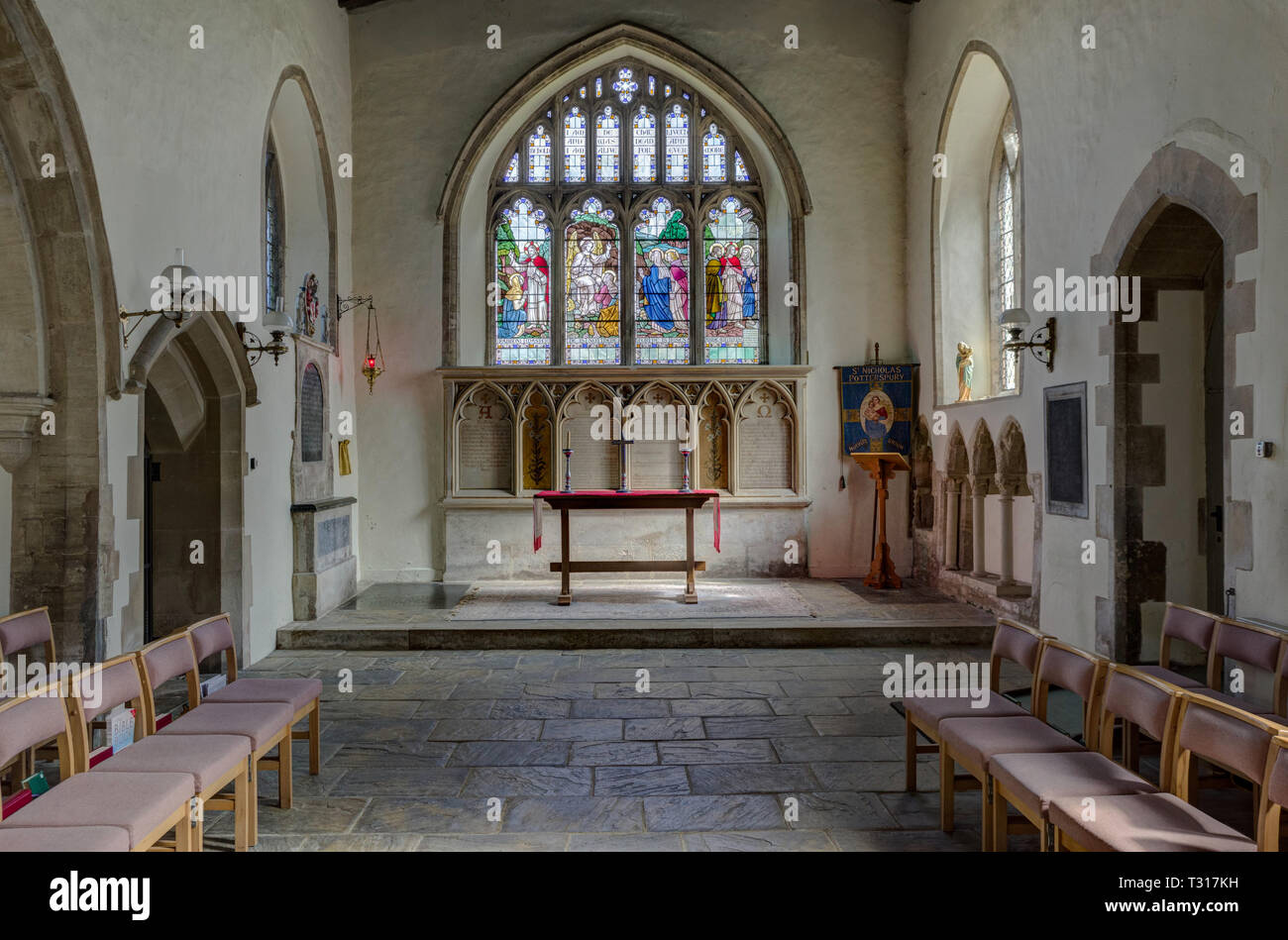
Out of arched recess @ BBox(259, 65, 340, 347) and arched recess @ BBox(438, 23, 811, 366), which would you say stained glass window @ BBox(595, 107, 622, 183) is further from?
arched recess @ BBox(259, 65, 340, 347)

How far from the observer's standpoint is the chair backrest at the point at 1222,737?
2.17 m

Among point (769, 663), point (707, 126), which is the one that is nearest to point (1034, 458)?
point (769, 663)

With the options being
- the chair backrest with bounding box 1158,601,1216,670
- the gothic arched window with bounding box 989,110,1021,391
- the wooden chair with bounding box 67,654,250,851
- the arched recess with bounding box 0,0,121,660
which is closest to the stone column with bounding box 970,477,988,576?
the gothic arched window with bounding box 989,110,1021,391

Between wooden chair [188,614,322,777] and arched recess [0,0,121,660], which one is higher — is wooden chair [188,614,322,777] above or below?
below

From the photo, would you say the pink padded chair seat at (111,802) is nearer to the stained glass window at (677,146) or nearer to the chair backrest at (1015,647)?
the chair backrest at (1015,647)

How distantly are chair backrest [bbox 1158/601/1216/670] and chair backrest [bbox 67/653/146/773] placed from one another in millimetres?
4097

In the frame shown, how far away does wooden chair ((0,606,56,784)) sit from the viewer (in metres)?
3.37

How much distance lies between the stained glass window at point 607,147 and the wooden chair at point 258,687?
21.6 feet

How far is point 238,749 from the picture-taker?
2.89m

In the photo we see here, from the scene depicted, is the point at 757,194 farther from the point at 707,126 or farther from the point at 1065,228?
the point at 1065,228

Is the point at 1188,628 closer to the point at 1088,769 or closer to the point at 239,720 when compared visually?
the point at 1088,769

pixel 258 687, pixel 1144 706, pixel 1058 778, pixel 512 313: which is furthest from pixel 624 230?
pixel 1058 778

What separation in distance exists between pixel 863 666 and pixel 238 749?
400 cm

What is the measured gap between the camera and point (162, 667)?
3.27 meters
